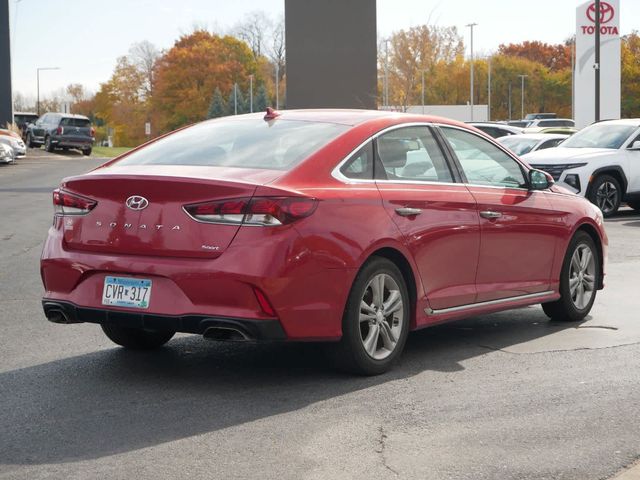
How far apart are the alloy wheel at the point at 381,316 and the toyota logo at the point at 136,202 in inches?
52.5

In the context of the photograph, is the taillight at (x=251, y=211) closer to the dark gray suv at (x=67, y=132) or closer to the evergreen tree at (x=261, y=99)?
the dark gray suv at (x=67, y=132)

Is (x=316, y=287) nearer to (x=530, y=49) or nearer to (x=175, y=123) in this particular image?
(x=175, y=123)

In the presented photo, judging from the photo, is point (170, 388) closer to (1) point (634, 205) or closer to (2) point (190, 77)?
(1) point (634, 205)

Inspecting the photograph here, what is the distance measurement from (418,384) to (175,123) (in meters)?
113

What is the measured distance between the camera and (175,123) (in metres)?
117

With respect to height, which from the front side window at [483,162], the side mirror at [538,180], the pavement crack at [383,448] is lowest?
the pavement crack at [383,448]

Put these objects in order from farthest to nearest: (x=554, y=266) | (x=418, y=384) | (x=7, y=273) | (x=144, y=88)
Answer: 1. (x=144, y=88)
2. (x=7, y=273)
3. (x=554, y=266)
4. (x=418, y=384)

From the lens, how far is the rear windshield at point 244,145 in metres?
6.40

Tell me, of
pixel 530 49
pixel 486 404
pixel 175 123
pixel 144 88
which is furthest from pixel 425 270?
pixel 530 49

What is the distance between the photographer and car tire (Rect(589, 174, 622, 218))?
1950 centimetres

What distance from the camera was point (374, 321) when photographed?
650cm

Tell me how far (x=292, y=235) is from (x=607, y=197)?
14690 mm

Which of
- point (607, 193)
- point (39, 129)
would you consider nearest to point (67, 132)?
point (39, 129)

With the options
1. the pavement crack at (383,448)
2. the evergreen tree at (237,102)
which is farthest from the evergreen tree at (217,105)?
the pavement crack at (383,448)
